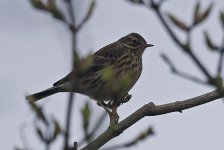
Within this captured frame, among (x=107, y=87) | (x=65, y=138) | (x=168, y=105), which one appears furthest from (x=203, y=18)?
(x=168, y=105)

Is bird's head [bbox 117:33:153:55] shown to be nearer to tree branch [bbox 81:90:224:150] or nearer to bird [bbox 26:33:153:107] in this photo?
bird [bbox 26:33:153:107]

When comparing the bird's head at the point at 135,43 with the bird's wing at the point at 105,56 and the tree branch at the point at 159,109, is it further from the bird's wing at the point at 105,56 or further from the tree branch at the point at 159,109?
the tree branch at the point at 159,109

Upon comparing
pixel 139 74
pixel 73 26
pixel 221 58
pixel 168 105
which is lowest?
pixel 139 74

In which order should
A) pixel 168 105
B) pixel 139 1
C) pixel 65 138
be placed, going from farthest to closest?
pixel 168 105 → pixel 139 1 → pixel 65 138

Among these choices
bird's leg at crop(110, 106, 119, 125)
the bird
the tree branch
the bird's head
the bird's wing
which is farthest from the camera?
the bird's head

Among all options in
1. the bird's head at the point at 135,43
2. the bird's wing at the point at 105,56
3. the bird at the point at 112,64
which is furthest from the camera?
the bird's head at the point at 135,43

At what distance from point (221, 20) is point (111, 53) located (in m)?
8.01

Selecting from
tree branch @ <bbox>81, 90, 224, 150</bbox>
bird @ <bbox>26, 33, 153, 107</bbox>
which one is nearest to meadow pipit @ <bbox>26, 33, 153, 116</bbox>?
bird @ <bbox>26, 33, 153, 107</bbox>

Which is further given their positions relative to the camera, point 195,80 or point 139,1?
point 139,1

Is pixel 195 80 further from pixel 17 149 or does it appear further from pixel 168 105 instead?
pixel 168 105

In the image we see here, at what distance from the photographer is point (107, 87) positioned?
9.40 feet

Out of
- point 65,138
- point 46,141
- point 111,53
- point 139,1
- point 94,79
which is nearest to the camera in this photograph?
point 65,138

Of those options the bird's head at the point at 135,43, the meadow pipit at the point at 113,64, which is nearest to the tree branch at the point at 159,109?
the meadow pipit at the point at 113,64

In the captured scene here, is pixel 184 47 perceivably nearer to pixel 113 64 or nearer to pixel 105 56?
pixel 113 64
